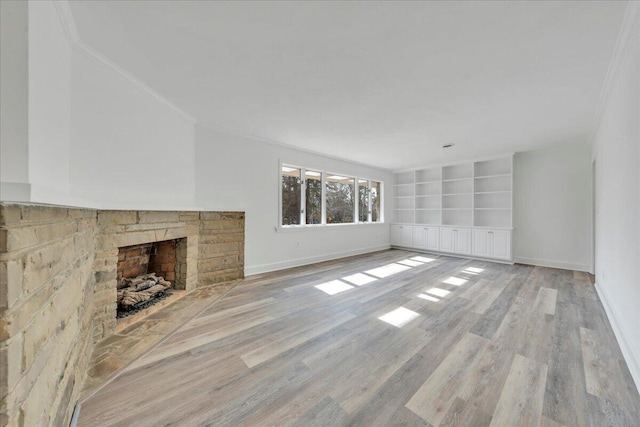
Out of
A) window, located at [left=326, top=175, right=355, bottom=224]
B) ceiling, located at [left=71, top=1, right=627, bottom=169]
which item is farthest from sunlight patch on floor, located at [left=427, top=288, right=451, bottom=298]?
window, located at [left=326, top=175, right=355, bottom=224]

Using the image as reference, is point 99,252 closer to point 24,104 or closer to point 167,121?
point 24,104

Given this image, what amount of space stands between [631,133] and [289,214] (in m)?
4.26

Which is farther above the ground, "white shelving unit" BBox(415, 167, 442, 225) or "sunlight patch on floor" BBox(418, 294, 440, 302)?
"white shelving unit" BBox(415, 167, 442, 225)

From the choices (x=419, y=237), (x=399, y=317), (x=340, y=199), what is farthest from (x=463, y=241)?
(x=399, y=317)

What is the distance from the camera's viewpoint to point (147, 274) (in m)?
3.05

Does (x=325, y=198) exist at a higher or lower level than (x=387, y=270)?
higher

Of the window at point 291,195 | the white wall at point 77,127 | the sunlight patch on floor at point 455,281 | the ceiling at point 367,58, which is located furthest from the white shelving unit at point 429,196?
the white wall at point 77,127

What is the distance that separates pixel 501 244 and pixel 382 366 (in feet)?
15.7

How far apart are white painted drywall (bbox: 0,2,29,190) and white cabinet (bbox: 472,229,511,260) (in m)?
6.61

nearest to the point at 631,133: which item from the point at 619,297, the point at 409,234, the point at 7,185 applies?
the point at 619,297

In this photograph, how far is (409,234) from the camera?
6.73 meters

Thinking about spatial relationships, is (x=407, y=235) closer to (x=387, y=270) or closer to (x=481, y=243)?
(x=481, y=243)

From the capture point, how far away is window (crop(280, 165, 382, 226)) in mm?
4816

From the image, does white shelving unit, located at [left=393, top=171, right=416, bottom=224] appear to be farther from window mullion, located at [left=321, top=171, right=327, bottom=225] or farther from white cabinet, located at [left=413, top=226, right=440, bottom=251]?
window mullion, located at [left=321, top=171, right=327, bottom=225]
